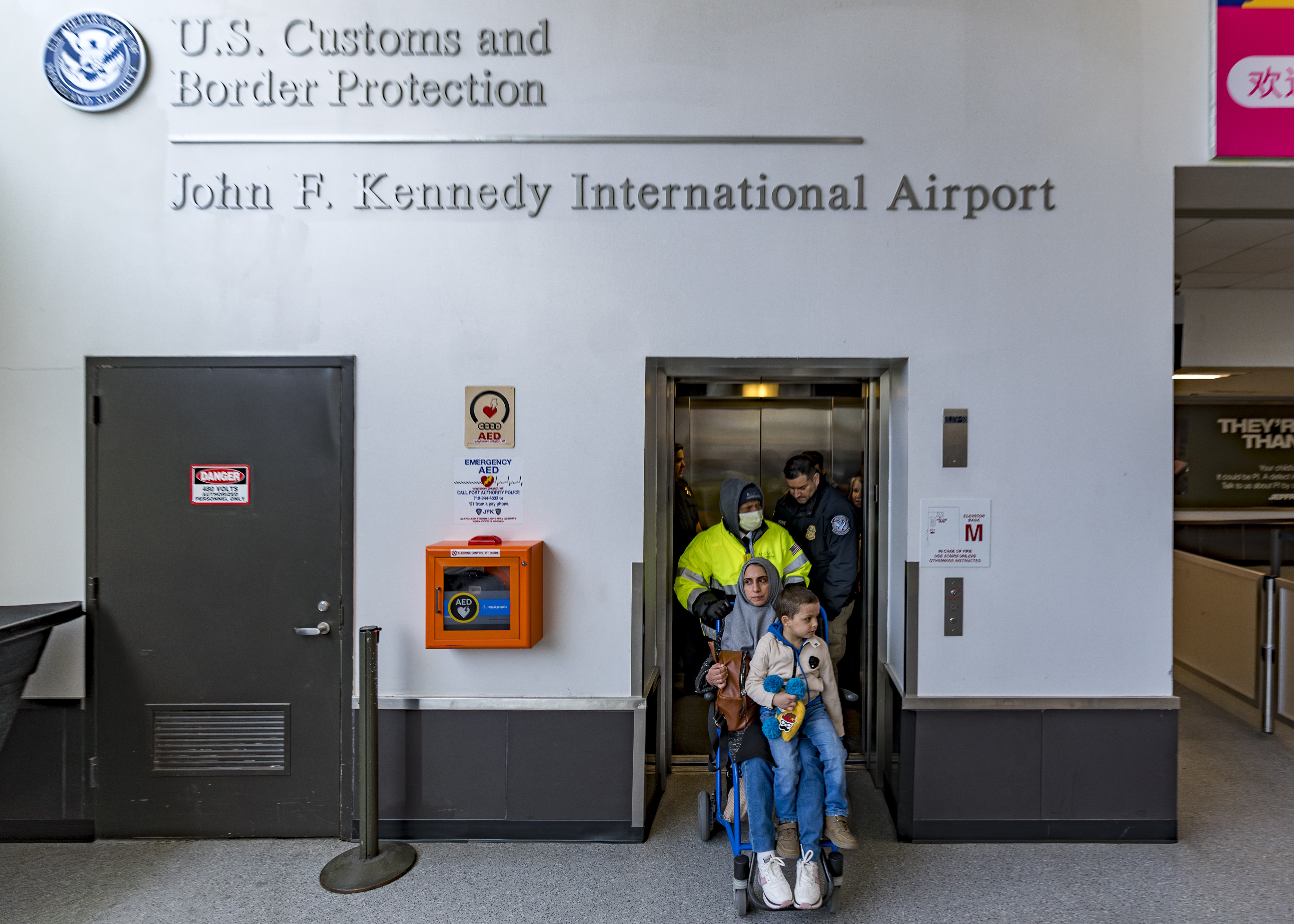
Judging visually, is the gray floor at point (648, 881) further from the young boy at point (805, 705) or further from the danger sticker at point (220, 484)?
the danger sticker at point (220, 484)

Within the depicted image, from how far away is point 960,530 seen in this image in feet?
9.95

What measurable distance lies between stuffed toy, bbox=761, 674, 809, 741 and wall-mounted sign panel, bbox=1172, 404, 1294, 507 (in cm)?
576

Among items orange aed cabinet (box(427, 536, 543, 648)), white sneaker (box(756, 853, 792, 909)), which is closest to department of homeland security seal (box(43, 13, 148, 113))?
orange aed cabinet (box(427, 536, 543, 648))

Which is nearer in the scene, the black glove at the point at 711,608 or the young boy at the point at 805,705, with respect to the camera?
the young boy at the point at 805,705

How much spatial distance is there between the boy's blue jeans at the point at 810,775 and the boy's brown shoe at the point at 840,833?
52 mm

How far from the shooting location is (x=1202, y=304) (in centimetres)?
569

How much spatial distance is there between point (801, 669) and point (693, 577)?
741 mm

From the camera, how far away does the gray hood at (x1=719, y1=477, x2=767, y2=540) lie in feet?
10.8

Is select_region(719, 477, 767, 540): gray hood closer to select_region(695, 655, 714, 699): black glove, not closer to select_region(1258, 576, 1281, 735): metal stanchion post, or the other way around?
select_region(695, 655, 714, 699): black glove

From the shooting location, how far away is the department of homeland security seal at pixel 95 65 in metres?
3.00

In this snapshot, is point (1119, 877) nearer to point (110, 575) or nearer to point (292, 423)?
point (292, 423)

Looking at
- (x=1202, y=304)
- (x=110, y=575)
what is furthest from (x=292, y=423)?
(x=1202, y=304)

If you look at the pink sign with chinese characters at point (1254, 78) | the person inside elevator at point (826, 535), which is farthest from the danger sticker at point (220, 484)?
the pink sign with chinese characters at point (1254, 78)

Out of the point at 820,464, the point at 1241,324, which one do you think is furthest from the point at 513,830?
the point at 1241,324
